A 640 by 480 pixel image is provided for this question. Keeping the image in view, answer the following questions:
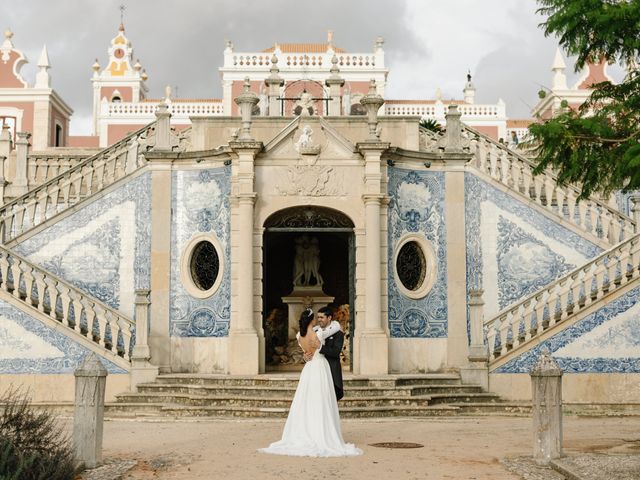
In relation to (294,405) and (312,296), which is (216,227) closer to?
(312,296)

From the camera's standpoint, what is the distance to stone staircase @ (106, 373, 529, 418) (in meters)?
13.9

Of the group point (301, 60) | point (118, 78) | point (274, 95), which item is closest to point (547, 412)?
point (274, 95)

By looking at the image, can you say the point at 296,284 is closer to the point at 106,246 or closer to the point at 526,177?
the point at 106,246

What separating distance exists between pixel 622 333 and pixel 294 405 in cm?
730

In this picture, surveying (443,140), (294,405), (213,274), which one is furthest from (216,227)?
(294,405)

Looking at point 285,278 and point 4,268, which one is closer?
point 4,268

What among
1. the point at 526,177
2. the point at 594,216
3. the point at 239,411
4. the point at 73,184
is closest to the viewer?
the point at 239,411

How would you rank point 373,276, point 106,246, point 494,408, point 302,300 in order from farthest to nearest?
point 302,300
point 106,246
point 373,276
point 494,408

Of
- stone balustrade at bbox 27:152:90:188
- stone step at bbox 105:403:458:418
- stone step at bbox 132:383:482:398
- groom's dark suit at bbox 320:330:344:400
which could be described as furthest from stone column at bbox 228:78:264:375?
stone balustrade at bbox 27:152:90:188

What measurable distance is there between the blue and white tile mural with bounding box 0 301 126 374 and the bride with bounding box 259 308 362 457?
241 inches

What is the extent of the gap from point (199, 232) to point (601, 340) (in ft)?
23.2

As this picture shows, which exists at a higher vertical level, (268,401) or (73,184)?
(73,184)

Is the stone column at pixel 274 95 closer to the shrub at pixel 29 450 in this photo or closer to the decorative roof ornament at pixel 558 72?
the shrub at pixel 29 450

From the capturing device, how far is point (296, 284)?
19.0 metres
